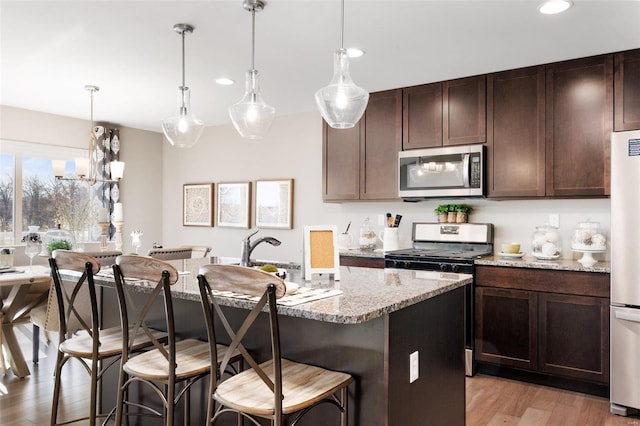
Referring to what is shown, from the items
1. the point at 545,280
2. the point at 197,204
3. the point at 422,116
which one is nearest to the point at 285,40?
the point at 422,116

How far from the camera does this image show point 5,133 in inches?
197

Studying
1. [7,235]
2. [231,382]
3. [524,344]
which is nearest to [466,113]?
[524,344]

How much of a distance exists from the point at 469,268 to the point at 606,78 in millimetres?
1678

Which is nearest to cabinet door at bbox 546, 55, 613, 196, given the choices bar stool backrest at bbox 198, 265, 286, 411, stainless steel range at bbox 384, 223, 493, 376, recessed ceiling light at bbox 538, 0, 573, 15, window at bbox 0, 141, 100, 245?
stainless steel range at bbox 384, 223, 493, 376

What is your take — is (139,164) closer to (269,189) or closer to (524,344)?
(269,189)

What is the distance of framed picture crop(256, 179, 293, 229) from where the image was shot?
542 centimetres

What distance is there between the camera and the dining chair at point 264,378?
1528mm

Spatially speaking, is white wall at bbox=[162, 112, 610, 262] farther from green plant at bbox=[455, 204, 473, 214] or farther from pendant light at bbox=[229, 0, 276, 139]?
pendant light at bbox=[229, 0, 276, 139]

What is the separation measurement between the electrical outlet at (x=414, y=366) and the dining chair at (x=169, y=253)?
98.4 inches

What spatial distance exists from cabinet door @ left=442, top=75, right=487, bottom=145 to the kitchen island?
5.94 feet

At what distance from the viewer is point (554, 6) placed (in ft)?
8.51

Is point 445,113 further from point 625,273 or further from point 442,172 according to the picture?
point 625,273

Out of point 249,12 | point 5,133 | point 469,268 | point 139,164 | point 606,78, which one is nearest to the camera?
point 249,12

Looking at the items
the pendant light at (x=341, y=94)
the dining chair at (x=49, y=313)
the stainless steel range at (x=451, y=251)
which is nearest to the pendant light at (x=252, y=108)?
the pendant light at (x=341, y=94)
